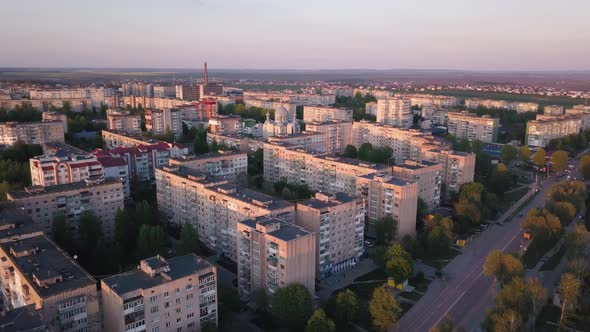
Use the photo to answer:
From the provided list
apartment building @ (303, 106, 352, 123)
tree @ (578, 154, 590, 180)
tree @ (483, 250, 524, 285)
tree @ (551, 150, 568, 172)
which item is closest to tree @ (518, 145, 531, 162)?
tree @ (551, 150, 568, 172)

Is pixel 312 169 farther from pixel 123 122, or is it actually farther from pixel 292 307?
pixel 123 122

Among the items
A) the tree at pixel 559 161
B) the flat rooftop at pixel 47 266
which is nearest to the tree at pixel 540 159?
the tree at pixel 559 161

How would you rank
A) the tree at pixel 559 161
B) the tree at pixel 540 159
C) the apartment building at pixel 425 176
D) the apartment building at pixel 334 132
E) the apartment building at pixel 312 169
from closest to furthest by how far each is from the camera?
the apartment building at pixel 425 176, the apartment building at pixel 312 169, the tree at pixel 559 161, the tree at pixel 540 159, the apartment building at pixel 334 132

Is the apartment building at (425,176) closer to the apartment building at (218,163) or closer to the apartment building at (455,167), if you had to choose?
the apartment building at (455,167)

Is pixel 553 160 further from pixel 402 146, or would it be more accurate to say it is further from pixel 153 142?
pixel 153 142

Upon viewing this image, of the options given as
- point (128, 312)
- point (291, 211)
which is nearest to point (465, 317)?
point (291, 211)

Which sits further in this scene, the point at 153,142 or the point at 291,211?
the point at 153,142

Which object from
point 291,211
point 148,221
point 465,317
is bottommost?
point 465,317
